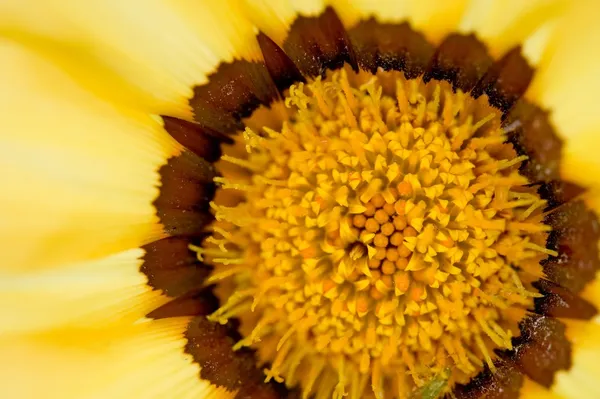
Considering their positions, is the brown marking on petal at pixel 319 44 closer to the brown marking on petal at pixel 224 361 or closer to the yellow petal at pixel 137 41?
the yellow petal at pixel 137 41

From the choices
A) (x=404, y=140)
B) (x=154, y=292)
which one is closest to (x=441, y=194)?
(x=404, y=140)

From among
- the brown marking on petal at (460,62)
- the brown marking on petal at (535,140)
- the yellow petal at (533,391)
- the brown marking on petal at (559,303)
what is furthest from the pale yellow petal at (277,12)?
the yellow petal at (533,391)

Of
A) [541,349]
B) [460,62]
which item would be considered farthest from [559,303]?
[460,62]

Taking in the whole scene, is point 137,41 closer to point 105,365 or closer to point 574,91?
point 105,365

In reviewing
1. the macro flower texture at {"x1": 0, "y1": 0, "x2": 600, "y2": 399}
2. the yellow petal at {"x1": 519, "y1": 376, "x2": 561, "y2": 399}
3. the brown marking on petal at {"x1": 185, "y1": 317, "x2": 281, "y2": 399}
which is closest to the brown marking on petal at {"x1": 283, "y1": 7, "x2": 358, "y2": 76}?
the macro flower texture at {"x1": 0, "y1": 0, "x2": 600, "y2": 399}

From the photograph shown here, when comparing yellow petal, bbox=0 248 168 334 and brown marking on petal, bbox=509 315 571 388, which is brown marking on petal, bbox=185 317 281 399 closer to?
yellow petal, bbox=0 248 168 334
